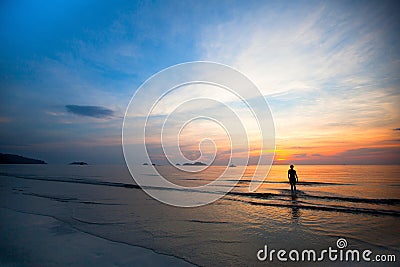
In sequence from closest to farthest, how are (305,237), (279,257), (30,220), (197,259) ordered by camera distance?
(197,259)
(279,257)
(305,237)
(30,220)

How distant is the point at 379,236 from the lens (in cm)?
975

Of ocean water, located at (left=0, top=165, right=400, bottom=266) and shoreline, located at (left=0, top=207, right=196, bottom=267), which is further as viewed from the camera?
ocean water, located at (left=0, top=165, right=400, bottom=266)

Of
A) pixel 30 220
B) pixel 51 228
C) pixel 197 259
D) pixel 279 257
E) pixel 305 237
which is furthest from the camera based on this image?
pixel 30 220

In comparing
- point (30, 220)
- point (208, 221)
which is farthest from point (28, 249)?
point (208, 221)

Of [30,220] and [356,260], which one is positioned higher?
[356,260]

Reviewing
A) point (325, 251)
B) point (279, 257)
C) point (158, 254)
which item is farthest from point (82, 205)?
point (325, 251)

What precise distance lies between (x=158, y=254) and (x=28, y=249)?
15.5 ft

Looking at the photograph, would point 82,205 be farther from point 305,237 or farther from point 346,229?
point 346,229

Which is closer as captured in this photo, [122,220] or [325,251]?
[325,251]

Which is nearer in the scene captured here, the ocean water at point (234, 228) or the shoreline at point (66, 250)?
the shoreline at point (66, 250)

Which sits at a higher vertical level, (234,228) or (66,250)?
(234,228)

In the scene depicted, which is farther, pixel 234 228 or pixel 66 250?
pixel 234 228

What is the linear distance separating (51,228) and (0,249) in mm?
3006

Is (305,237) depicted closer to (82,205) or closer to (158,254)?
(158,254)
